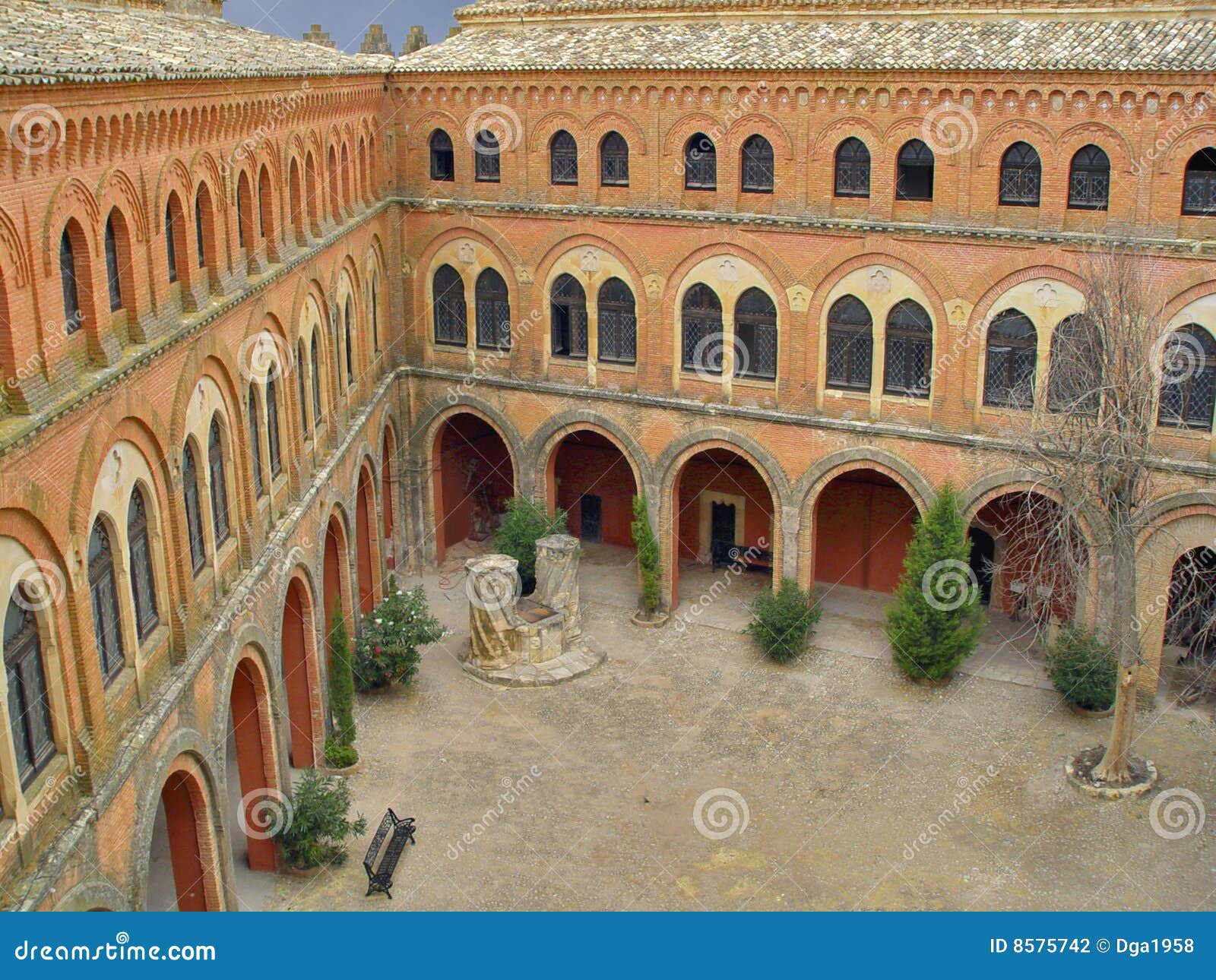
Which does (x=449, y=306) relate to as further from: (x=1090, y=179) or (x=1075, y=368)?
(x=1075, y=368)

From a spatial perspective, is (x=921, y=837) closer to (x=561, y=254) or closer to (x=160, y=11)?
(x=561, y=254)

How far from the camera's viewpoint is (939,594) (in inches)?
977

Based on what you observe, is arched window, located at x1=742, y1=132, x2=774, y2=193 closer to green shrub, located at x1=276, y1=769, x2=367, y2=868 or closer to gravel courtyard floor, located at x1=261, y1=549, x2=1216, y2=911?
gravel courtyard floor, located at x1=261, y1=549, x2=1216, y2=911

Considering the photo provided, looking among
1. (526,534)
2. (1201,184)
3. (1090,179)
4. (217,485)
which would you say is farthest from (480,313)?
(1201,184)

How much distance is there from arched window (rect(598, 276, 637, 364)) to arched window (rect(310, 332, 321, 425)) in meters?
6.86

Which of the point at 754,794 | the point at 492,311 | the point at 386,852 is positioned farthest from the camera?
the point at 492,311

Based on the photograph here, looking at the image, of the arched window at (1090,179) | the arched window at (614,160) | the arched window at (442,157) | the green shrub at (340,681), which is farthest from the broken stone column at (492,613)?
the arched window at (1090,179)

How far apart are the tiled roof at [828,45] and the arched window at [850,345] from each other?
4.38 m

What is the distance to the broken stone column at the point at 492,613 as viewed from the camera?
84.2 feet

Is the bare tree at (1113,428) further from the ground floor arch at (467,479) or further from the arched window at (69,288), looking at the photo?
the arched window at (69,288)

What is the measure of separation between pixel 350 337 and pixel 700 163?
24.7 feet

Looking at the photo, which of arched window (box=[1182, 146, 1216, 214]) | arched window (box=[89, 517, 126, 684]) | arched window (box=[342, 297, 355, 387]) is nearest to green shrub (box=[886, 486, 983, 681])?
arched window (box=[1182, 146, 1216, 214])

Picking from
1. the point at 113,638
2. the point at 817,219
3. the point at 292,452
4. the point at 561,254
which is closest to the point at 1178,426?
the point at 817,219

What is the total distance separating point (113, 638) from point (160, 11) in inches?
529
